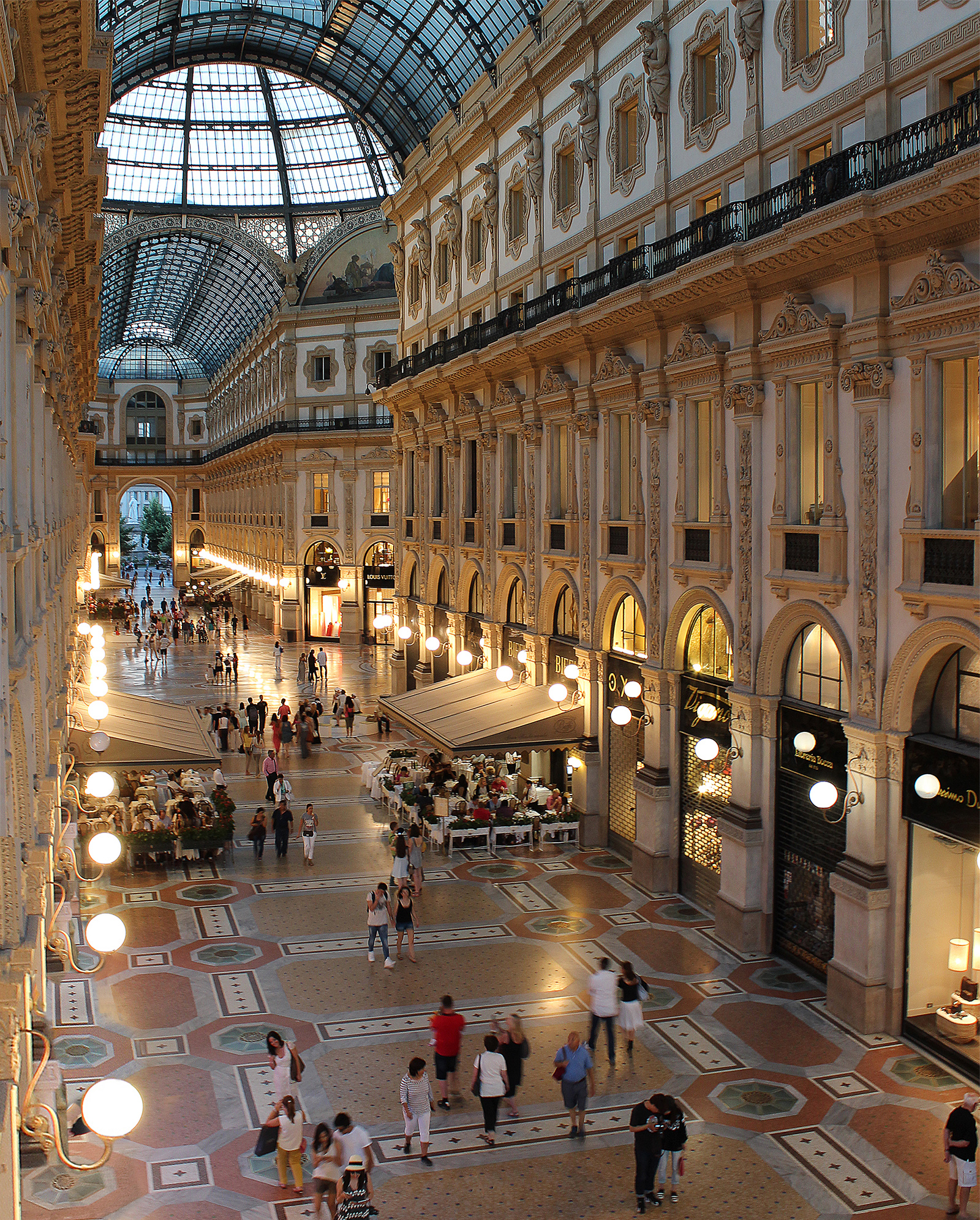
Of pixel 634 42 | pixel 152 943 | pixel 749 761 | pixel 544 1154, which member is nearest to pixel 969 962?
pixel 749 761

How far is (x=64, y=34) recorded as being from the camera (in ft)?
32.5

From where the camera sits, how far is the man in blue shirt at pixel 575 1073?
12.0m

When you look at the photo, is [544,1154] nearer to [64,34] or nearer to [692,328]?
[64,34]

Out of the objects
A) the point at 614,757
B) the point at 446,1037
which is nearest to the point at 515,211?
the point at 614,757

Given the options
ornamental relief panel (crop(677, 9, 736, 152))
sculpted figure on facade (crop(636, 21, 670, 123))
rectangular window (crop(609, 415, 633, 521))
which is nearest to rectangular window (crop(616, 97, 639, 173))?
sculpted figure on facade (crop(636, 21, 670, 123))

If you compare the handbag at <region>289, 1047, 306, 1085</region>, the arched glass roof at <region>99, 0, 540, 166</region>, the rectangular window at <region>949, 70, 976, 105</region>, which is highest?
the arched glass roof at <region>99, 0, 540, 166</region>

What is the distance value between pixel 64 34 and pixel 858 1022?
13.8 meters

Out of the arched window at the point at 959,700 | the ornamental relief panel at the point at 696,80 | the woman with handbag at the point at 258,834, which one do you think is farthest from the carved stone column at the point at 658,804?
the ornamental relief panel at the point at 696,80

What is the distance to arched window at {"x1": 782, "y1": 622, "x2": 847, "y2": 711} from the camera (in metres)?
16.2

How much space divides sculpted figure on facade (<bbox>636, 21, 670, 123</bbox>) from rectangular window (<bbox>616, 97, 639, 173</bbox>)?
150 centimetres

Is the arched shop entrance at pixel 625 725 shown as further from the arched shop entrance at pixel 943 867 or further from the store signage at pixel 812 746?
the arched shop entrance at pixel 943 867

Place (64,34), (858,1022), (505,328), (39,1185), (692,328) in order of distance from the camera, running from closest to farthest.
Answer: (64,34) → (39,1185) → (858,1022) → (692,328) → (505,328)

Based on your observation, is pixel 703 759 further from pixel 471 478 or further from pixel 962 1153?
pixel 471 478

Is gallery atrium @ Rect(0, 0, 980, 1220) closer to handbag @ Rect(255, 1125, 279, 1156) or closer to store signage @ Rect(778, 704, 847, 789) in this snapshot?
store signage @ Rect(778, 704, 847, 789)
